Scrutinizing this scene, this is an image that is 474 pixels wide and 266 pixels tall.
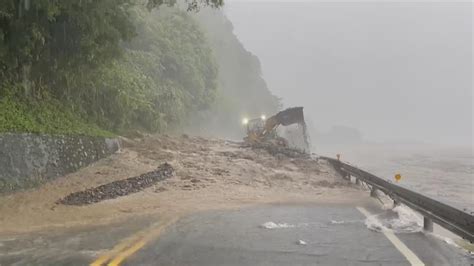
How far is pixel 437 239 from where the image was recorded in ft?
28.9

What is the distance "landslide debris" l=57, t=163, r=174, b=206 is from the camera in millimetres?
13281

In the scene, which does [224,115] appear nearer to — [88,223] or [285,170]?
[285,170]

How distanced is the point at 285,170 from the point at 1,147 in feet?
38.1

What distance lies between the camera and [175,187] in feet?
52.6

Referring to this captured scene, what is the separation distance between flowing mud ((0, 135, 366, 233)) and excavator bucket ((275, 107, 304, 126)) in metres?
11.3

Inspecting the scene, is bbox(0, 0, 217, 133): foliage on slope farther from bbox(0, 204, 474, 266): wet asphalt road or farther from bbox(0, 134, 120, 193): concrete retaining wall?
bbox(0, 204, 474, 266): wet asphalt road

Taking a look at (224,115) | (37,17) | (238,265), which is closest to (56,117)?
(37,17)

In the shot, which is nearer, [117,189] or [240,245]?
[240,245]

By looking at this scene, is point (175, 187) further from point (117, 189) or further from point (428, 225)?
point (428, 225)

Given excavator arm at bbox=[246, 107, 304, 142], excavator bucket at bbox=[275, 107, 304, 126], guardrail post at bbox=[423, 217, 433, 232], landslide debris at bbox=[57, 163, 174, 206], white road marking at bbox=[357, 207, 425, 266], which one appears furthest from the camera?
excavator bucket at bbox=[275, 107, 304, 126]

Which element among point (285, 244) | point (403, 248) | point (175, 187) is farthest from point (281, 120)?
point (403, 248)

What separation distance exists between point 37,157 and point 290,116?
24.5 meters

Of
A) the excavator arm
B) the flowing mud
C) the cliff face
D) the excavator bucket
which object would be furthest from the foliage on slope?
the cliff face

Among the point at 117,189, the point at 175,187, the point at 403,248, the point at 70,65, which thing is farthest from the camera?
the point at 70,65
